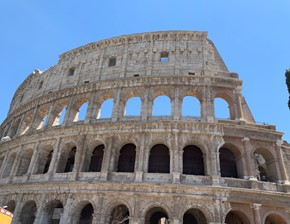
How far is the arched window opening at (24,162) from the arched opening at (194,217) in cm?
1336

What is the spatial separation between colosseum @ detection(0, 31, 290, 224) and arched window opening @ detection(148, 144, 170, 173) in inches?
2.7

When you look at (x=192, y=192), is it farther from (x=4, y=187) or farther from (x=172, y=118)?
(x=4, y=187)

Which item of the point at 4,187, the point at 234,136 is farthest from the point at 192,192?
the point at 4,187

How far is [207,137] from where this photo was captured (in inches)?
600

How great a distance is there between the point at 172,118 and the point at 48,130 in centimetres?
970

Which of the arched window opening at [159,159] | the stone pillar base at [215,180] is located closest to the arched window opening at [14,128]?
the arched window opening at [159,159]

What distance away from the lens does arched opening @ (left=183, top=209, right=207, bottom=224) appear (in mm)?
14430

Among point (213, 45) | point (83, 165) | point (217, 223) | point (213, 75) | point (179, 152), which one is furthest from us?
point (213, 45)

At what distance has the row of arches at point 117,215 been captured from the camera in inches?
543

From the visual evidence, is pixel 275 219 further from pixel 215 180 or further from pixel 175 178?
pixel 175 178

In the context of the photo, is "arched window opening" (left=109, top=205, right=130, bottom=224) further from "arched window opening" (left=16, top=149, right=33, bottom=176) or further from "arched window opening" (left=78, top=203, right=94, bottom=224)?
"arched window opening" (left=16, top=149, right=33, bottom=176)

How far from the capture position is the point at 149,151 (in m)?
15.3

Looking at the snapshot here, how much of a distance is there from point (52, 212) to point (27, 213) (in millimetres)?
2458

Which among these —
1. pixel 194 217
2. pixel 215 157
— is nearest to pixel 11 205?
pixel 194 217
